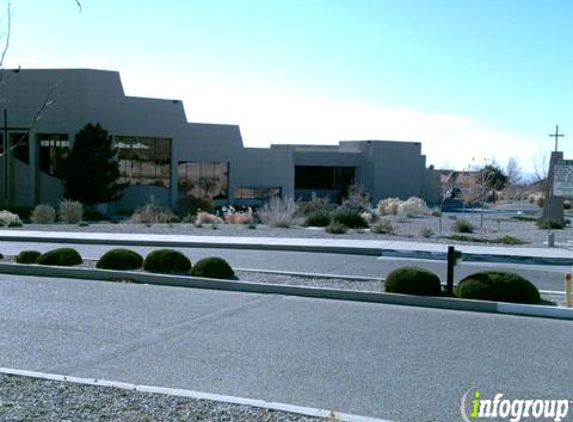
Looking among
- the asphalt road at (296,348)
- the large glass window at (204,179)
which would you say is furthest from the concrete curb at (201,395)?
the large glass window at (204,179)

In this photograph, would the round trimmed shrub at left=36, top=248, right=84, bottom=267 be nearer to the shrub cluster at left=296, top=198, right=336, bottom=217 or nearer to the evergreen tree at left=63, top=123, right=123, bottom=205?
the shrub cluster at left=296, top=198, right=336, bottom=217

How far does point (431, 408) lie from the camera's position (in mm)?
5957

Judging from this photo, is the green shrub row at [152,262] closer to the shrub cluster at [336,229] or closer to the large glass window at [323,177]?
the shrub cluster at [336,229]

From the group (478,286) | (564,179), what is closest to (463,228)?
(564,179)

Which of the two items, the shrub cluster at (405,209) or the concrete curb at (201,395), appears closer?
the concrete curb at (201,395)

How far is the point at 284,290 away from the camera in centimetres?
1209

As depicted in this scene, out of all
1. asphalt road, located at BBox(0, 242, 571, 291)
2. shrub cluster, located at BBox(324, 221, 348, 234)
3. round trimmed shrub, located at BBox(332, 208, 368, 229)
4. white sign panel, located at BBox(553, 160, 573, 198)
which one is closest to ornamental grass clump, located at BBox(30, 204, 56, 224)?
asphalt road, located at BBox(0, 242, 571, 291)

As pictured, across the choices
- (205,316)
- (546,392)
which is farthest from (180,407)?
(205,316)

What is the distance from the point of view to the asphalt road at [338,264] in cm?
1485

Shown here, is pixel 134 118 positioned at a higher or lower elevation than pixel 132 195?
higher

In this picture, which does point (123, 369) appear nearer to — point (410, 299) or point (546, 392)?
point (546, 392)

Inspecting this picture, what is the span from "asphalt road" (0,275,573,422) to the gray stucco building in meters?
27.6

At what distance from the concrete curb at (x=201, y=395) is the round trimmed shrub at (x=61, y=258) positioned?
310 inches

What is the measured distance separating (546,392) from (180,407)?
3.38m
